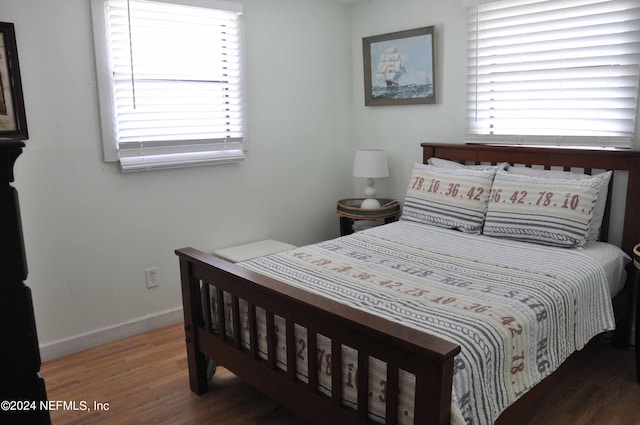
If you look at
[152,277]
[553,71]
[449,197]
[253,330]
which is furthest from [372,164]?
[253,330]

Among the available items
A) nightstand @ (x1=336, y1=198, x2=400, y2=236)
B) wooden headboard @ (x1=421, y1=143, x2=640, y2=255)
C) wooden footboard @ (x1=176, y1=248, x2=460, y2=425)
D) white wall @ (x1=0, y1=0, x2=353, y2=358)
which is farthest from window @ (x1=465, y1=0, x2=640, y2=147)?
wooden footboard @ (x1=176, y1=248, x2=460, y2=425)

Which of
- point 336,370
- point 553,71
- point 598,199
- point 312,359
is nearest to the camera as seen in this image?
point 336,370

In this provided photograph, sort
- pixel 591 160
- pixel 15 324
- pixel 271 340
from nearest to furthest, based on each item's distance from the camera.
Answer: pixel 15 324
pixel 271 340
pixel 591 160

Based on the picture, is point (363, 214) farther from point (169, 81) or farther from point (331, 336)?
point (331, 336)

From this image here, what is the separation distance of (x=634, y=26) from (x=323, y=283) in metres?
2.12

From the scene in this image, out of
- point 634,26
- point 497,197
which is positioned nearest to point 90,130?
point 497,197

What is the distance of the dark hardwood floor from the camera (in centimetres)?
226

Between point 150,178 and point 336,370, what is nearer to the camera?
point 336,370

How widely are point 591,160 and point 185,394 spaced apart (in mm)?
2510

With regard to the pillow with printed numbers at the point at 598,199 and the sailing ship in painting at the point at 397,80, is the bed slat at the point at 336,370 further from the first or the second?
the sailing ship in painting at the point at 397,80

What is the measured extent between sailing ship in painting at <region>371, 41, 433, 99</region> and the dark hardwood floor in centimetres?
200

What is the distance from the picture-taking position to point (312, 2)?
3.81 m

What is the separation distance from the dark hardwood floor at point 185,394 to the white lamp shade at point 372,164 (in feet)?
5.82

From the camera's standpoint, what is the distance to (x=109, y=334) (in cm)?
304
